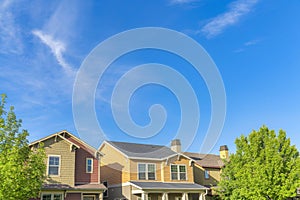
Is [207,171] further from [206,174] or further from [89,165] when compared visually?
[89,165]

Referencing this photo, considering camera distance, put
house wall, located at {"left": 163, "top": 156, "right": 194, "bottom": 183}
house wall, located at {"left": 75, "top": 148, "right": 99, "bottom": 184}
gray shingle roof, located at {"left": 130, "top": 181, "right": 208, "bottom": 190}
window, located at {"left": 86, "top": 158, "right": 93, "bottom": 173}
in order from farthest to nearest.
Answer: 1. house wall, located at {"left": 163, "top": 156, "right": 194, "bottom": 183}
2. gray shingle roof, located at {"left": 130, "top": 181, "right": 208, "bottom": 190}
3. window, located at {"left": 86, "top": 158, "right": 93, "bottom": 173}
4. house wall, located at {"left": 75, "top": 148, "right": 99, "bottom": 184}

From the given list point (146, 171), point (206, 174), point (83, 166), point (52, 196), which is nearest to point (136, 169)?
point (146, 171)

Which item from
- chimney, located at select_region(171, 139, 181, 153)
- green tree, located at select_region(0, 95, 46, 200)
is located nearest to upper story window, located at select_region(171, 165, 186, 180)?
chimney, located at select_region(171, 139, 181, 153)

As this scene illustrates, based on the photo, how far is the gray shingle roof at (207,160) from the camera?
35.0 metres

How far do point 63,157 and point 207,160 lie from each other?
18.7m

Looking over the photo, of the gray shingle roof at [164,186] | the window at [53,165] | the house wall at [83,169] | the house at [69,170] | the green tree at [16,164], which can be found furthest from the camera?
the gray shingle roof at [164,186]

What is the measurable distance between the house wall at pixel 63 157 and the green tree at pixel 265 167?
46.0ft

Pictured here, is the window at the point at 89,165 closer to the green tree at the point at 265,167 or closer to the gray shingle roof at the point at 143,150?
the gray shingle roof at the point at 143,150

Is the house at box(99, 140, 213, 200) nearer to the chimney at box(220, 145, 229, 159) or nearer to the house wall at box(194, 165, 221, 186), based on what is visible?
the house wall at box(194, 165, 221, 186)

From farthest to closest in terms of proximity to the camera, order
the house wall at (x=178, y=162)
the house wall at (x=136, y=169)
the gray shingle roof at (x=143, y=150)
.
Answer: the house wall at (x=178, y=162)
the gray shingle roof at (x=143, y=150)
the house wall at (x=136, y=169)

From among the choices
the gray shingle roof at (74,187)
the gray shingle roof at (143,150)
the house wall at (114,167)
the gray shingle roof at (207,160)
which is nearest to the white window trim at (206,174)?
the gray shingle roof at (207,160)

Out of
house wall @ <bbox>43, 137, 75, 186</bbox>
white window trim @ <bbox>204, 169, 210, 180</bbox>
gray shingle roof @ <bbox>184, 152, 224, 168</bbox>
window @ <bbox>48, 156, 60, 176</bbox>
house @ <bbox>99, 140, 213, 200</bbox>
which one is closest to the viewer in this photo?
window @ <bbox>48, 156, 60, 176</bbox>

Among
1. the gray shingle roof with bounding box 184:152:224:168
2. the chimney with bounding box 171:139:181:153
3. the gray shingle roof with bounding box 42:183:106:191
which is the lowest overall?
the gray shingle roof with bounding box 42:183:106:191

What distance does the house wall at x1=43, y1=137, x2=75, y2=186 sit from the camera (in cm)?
2302
